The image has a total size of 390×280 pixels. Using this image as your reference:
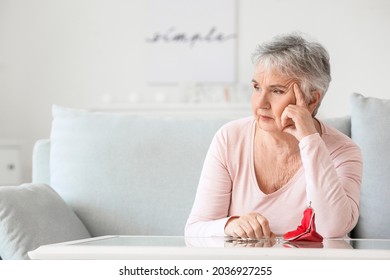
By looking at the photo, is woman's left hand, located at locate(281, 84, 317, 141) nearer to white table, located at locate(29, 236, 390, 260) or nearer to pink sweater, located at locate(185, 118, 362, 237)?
pink sweater, located at locate(185, 118, 362, 237)

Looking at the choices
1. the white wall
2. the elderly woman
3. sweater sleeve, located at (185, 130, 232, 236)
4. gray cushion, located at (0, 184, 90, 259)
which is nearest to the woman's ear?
the elderly woman

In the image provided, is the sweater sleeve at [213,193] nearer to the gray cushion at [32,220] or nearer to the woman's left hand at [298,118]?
the woman's left hand at [298,118]

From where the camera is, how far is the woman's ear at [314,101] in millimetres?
Answer: 1859

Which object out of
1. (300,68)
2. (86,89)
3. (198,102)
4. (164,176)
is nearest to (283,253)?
(300,68)

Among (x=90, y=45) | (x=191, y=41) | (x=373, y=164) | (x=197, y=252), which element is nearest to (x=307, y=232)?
(x=197, y=252)

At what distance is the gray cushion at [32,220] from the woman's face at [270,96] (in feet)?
2.22

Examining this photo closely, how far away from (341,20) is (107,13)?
1.70 metres

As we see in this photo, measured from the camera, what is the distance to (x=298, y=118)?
1.76 m

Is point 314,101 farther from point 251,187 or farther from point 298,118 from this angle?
point 251,187

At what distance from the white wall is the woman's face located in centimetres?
306

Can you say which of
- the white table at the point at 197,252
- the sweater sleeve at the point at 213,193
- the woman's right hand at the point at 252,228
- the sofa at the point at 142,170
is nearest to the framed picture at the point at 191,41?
the sofa at the point at 142,170

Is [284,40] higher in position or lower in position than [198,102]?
higher
